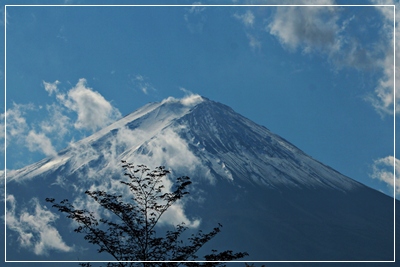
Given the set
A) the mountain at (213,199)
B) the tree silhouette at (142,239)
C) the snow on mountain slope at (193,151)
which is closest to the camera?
the tree silhouette at (142,239)

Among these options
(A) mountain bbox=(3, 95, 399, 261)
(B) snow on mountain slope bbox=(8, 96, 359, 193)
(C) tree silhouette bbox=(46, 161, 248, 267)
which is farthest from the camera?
(B) snow on mountain slope bbox=(8, 96, 359, 193)

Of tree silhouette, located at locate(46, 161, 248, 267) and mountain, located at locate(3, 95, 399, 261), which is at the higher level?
mountain, located at locate(3, 95, 399, 261)

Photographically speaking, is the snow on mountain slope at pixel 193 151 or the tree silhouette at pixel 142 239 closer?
the tree silhouette at pixel 142 239

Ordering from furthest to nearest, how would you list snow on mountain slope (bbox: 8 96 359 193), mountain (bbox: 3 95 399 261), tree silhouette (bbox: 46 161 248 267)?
1. snow on mountain slope (bbox: 8 96 359 193)
2. mountain (bbox: 3 95 399 261)
3. tree silhouette (bbox: 46 161 248 267)

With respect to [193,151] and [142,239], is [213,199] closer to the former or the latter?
[193,151]

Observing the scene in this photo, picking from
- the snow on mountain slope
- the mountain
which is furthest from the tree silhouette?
the mountain

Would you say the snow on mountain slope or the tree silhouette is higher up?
the snow on mountain slope

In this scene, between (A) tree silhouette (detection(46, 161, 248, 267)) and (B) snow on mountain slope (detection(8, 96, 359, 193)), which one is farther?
(B) snow on mountain slope (detection(8, 96, 359, 193))

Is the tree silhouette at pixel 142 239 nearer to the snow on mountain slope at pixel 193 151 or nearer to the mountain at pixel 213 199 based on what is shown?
the snow on mountain slope at pixel 193 151

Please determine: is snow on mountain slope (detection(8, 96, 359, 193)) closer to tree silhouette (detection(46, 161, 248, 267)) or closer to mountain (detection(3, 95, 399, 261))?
mountain (detection(3, 95, 399, 261))

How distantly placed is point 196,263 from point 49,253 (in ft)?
57.4

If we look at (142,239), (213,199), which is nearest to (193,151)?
(213,199)

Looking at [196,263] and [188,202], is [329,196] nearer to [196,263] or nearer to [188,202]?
[188,202]

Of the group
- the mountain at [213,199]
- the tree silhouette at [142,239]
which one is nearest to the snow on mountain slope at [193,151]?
the mountain at [213,199]
